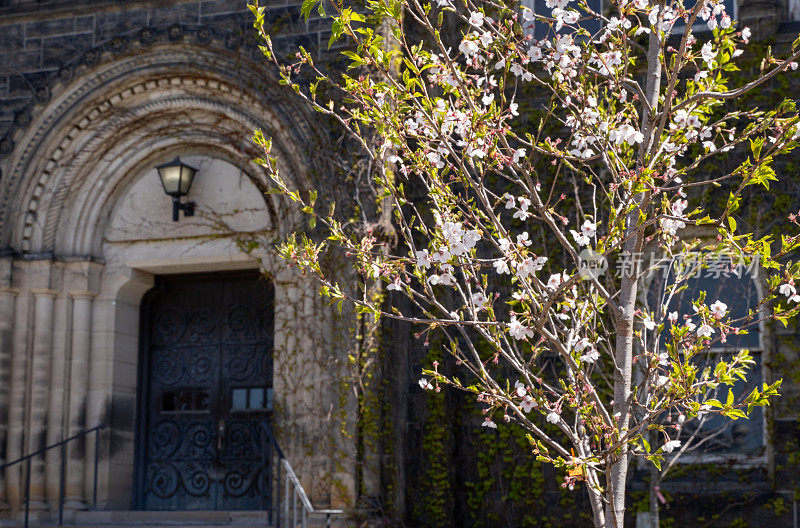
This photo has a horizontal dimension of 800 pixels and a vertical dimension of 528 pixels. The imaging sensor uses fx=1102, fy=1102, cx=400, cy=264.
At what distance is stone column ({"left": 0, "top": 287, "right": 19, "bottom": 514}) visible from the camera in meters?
9.01

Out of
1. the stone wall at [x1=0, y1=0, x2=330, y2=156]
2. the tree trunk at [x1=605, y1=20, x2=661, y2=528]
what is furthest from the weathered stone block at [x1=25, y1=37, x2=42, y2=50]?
the tree trunk at [x1=605, y1=20, x2=661, y2=528]

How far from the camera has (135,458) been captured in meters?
9.41

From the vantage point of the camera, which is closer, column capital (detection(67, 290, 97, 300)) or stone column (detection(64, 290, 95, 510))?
stone column (detection(64, 290, 95, 510))

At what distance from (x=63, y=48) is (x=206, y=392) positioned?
10.5ft

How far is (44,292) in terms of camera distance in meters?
9.17

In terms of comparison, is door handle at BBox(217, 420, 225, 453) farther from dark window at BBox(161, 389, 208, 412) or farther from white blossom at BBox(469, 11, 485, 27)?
white blossom at BBox(469, 11, 485, 27)

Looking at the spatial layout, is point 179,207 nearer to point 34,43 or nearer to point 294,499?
point 34,43

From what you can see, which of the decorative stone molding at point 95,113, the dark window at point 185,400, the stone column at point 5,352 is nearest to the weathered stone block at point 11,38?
the decorative stone molding at point 95,113

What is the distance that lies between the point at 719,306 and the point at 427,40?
222 inches

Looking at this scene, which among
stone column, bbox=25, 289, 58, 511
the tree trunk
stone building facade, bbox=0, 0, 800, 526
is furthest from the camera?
stone column, bbox=25, 289, 58, 511

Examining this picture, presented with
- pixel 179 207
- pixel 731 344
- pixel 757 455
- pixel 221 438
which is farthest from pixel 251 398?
pixel 757 455

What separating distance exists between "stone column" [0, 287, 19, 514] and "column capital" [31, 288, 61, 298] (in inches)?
5.9

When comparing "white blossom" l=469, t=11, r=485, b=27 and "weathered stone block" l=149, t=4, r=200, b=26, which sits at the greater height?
"weathered stone block" l=149, t=4, r=200, b=26

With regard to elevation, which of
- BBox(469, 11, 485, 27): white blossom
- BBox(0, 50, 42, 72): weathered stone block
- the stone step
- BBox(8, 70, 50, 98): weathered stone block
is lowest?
the stone step
